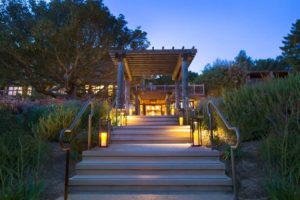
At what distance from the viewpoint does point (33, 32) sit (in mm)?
13094

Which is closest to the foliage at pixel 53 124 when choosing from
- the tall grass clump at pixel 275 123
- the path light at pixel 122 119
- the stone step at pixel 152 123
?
the path light at pixel 122 119

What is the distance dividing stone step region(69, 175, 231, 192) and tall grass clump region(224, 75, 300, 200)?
67 centimetres

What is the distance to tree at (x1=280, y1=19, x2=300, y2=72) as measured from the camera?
20234mm

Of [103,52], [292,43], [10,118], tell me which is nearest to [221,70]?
[292,43]

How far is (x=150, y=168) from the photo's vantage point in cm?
348

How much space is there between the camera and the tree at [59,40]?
44.4ft

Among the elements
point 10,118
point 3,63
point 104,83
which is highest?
point 3,63

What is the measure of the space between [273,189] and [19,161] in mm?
3174

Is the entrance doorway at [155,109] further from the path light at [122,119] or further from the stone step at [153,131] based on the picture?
A: the stone step at [153,131]

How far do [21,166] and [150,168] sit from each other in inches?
69.0

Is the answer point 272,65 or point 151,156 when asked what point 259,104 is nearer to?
point 151,156

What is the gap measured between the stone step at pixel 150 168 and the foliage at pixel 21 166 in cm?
61

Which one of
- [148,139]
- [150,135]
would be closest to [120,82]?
[150,135]

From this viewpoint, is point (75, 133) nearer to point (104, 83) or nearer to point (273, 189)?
point (273, 189)
